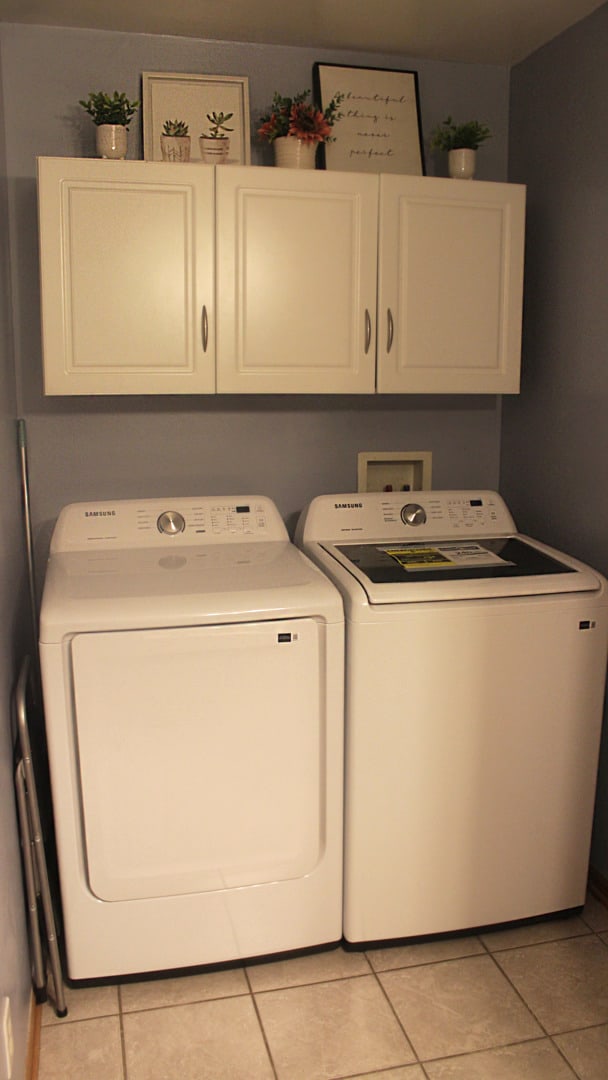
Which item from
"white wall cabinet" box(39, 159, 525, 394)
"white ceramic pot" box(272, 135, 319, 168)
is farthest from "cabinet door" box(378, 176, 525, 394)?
"white ceramic pot" box(272, 135, 319, 168)

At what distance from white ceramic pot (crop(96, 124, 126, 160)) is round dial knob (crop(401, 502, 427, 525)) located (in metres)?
1.23

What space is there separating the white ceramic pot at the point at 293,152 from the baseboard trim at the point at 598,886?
211cm

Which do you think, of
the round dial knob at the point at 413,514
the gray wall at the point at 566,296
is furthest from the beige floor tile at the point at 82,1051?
the round dial knob at the point at 413,514

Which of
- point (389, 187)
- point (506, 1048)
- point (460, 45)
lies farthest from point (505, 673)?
point (460, 45)

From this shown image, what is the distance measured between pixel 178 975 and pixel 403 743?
0.78 meters

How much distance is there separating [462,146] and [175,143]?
81 centimetres

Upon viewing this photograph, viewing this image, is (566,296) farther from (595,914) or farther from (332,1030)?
(332,1030)

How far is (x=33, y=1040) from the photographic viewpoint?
195 cm

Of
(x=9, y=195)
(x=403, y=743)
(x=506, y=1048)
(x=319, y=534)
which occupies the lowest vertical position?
(x=506, y=1048)

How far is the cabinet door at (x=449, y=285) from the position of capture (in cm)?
245

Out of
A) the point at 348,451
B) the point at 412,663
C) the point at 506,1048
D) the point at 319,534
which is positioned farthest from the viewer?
the point at 348,451

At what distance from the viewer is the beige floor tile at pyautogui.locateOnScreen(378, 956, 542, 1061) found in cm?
199

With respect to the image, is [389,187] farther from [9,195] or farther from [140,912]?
[140,912]

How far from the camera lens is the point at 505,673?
219 centimetres
